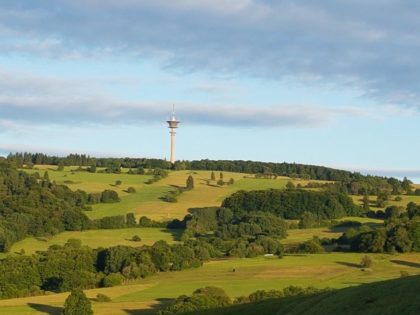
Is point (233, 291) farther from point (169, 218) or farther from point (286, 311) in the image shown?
point (169, 218)

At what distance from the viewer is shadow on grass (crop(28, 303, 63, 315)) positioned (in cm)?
8388

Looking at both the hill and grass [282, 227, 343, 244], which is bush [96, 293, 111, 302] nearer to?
the hill

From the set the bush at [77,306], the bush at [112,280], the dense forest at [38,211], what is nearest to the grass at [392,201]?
the dense forest at [38,211]

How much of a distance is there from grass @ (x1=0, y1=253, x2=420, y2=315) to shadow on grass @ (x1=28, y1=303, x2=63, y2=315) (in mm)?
108

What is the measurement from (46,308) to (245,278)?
85.7ft

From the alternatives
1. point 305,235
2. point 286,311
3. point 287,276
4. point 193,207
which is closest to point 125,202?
point 193,207

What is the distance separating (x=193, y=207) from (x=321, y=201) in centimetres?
2784

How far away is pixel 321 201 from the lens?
183875 millimetres

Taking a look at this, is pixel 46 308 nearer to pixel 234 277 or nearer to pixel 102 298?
pixel 102 298

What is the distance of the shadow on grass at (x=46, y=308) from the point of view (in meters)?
83.9

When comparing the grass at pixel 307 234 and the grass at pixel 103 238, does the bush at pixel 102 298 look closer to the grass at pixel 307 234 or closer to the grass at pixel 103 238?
the grass at pixel 103 238

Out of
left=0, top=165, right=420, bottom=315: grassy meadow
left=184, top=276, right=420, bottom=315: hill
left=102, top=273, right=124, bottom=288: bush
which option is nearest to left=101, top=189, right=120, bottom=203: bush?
left=0, top=165, right=420, bottom=315: grassy meadow

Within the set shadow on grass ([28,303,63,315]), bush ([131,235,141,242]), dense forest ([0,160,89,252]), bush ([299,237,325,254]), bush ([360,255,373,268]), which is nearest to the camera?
shadow on grass ([28,303,63,315])

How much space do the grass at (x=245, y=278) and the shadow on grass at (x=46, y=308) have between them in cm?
11
